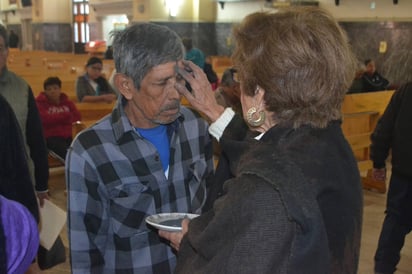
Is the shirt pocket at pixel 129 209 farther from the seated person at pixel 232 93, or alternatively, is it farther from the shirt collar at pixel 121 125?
the seated person at pixel 232 93

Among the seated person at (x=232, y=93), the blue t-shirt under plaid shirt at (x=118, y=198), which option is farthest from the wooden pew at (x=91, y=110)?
the blue t-shirt under plaid shirt at (x=118, y=198)

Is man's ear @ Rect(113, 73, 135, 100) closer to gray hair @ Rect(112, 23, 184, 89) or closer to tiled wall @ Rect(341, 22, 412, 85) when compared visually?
gray hair @ Rect(112, 23, 184, 89)

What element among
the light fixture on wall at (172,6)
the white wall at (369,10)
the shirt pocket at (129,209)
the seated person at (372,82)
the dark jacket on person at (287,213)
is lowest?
the seated person at (372,82)

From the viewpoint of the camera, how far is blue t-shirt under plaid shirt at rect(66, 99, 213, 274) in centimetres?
166

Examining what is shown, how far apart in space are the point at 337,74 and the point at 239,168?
12.4 inches

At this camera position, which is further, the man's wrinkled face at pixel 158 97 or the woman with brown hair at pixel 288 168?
the man's wrinkled face at pixel 158 97

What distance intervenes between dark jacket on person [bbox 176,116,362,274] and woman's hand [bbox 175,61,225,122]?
1.35ft

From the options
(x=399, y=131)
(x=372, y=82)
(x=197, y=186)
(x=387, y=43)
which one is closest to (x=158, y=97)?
(x=197, y=186)

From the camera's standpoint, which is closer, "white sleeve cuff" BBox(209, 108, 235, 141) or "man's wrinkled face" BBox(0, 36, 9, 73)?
"white sleeve cuff" BBox(209, 108, 235, 141)

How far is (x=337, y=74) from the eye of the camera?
1218 mm

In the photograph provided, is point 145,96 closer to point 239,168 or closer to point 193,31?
point 239,168

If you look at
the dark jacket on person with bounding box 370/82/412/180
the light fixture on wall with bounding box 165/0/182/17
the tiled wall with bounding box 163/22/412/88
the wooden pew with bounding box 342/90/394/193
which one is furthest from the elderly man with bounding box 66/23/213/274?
the light fixture on wall with bounding box 165/0/182/17

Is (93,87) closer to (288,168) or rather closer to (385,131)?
(385,131)

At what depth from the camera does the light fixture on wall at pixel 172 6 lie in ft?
49.7
